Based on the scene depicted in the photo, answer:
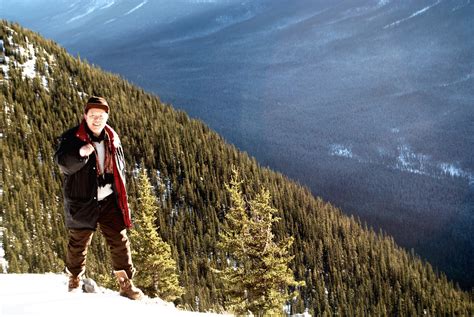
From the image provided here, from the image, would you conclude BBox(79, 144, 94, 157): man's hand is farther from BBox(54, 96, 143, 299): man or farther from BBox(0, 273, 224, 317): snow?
BBox(0, 273, 224, 317): snow

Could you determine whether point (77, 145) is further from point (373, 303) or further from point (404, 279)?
point (404, 279)

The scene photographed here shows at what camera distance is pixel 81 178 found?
8.98 metres

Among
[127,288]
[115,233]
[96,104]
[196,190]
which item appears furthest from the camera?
[196,190]

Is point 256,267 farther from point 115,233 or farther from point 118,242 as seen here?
point 115,233

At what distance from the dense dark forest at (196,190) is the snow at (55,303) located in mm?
44395

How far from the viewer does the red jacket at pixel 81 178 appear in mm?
8633

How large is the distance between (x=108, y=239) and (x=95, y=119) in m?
2.64

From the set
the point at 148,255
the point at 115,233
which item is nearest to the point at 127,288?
the point at 115,233

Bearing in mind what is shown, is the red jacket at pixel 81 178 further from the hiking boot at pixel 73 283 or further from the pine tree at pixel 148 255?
the pine tree at pixel 148 255

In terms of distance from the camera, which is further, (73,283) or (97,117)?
(73,283)

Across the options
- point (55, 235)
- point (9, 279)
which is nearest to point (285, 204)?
point (55, 235)

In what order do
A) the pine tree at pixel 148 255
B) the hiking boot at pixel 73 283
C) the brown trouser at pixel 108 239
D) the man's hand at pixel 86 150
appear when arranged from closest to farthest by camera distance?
the man's hand at pixel 86 150, the brown trouser at pixel 108 239, the hiking boot at pixel 73 283, the pine tree at pixel 148 255

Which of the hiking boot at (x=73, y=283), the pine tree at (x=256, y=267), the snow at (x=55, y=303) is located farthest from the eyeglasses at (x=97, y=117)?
the pine tree at (x=256, y=267)

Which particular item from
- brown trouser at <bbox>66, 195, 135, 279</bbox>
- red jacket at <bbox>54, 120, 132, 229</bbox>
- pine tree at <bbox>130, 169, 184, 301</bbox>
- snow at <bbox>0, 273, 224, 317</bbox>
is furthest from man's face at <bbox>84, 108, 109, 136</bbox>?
pine tree at <bbox>130, 169, 184, 301</bbox>
